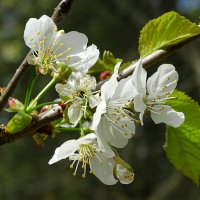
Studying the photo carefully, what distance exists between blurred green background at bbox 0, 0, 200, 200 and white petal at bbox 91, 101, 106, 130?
3.55m

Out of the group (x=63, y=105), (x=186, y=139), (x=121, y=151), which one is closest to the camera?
(x=63, y=105)

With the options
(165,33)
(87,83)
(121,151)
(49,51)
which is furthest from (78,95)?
(121,151)

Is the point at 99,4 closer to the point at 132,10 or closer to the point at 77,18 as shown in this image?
the point at 77,18

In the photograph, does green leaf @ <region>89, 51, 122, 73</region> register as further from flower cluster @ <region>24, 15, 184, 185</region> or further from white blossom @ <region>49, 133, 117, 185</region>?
white blossom @ <region>49, 133, 117, 185</region>

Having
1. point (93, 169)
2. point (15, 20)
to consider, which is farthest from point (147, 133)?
point (93, 169)

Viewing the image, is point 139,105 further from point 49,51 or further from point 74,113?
point 49,51

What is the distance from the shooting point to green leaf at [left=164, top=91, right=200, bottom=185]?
3.53 ft

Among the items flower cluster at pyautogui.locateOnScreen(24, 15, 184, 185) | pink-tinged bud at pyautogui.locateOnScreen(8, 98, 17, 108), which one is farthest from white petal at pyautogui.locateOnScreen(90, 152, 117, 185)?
pink-tinged bud at pyautogui.locateOnScreen(8, 98, 17, 108)

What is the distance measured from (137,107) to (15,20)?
5339mm

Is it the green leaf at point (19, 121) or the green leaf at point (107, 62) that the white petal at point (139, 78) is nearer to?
the green leaf at point (107, 62)

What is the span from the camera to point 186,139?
3.69 feet

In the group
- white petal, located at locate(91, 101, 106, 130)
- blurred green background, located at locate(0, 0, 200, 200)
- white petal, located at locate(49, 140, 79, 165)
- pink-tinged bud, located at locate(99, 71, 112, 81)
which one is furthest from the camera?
blurred green background, located at locate(0, 0, 200, 200)

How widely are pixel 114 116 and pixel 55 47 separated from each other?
228 millimetres

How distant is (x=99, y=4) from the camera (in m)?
5.86
